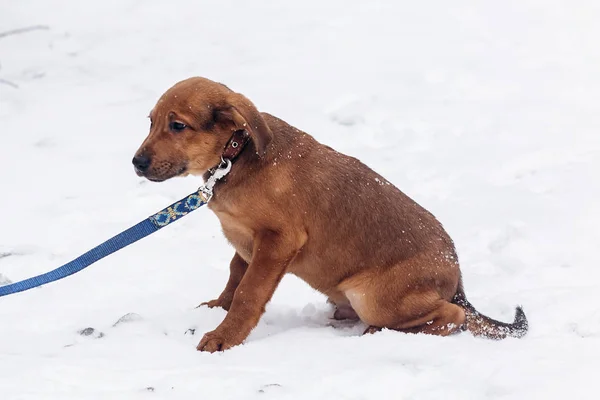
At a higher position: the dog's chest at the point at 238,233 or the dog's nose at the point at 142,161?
the dog's nose at the point at 142,161

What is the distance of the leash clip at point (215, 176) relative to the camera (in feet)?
15.1

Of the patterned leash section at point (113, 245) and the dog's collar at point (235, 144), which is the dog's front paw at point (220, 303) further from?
the dog's collar at point (235, 144)

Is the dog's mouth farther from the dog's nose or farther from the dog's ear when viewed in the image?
the dog's ear

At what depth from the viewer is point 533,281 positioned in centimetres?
577

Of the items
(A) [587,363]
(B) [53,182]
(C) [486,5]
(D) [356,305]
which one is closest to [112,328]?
Answer: (D) [356,305]

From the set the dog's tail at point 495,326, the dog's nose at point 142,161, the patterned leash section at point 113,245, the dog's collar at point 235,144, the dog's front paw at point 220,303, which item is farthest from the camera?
the dog's front paw at point 220,303

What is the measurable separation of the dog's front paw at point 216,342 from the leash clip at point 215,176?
77cm

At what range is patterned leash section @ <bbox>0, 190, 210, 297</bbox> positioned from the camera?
445 centimetres

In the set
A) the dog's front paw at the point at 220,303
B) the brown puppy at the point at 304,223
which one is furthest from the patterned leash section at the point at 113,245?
the dog's front paw at the point at 220,303

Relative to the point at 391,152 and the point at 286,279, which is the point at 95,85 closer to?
the point at 391,152

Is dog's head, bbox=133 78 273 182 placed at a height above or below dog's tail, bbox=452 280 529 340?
above

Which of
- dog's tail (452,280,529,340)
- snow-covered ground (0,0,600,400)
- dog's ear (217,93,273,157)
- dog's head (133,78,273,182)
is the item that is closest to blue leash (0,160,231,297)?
dog's head (133,78,273,182)

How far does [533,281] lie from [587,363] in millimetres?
1877

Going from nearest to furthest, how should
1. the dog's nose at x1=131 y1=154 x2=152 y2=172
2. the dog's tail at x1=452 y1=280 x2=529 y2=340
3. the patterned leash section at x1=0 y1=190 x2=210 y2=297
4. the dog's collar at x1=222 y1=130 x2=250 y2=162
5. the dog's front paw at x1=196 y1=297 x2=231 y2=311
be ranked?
the dog's nose at x1=131 y1=154 x2=152 y2=172 → the patterned leash section at x1=0 y1=190 x2=210 y2=297 → the dog's collar at x1=222 y1=130 x2=250 y2=162 → the dog's tail at x1=452 y1=280 x2=529 y2=340 → the dog's front paw at x1=196 y1=297 x2=231 y2=311
